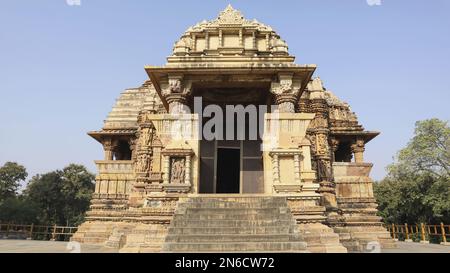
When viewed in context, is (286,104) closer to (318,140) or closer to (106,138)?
(318,140)

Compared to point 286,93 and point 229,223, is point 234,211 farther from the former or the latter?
point 286,93

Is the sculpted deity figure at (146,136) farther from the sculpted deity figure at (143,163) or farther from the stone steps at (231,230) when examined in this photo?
the stone steps at (231,230)

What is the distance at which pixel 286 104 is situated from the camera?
10484 mm


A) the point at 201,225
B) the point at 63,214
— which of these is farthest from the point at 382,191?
the point at 63,214

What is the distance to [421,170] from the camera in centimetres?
2728

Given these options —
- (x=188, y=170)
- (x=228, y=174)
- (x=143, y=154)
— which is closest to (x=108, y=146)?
(x=143, y=154)

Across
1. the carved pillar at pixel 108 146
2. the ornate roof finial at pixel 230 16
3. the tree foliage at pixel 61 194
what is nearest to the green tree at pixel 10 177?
the tree foliage at pixel 61 194

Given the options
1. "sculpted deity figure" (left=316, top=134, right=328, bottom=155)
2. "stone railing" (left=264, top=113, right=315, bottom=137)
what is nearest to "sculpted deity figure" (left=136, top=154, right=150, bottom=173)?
"stone railing" (left=264, top=113, right=315, bottom=137)

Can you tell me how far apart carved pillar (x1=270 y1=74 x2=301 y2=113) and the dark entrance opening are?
4.77 metres

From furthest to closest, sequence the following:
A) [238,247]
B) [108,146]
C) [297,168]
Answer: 1. [108,146]
2. [297,168]
3. [238,247]

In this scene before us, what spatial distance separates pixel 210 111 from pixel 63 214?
3683cm

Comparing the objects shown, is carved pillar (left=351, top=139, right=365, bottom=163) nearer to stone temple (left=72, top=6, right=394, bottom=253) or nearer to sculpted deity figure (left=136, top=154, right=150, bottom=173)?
stone temple (left=72, top=6, right=394, bottom=253)

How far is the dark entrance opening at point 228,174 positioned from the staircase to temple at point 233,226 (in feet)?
19.9

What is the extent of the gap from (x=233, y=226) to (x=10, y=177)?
4163 cm
